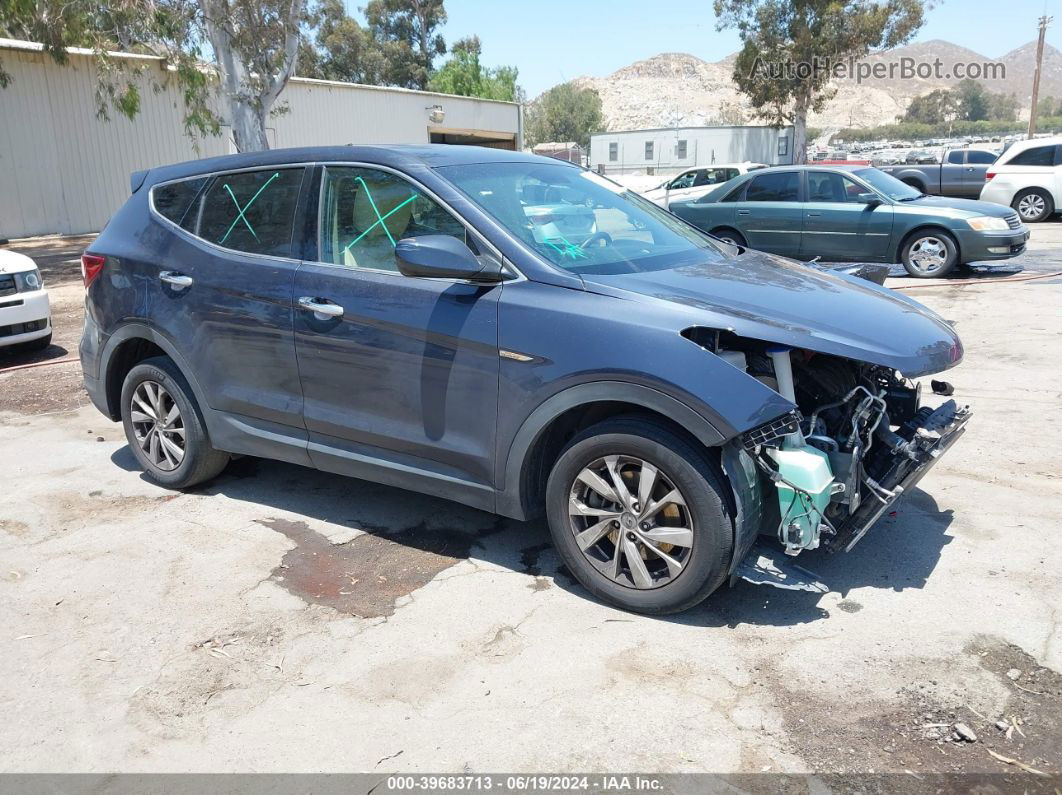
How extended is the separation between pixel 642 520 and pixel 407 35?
192 ft

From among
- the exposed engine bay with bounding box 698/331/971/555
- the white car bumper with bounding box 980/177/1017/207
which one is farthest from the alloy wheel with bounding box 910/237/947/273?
the white car bumper with bounding box 980/177/1017/207

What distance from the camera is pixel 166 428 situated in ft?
16.4

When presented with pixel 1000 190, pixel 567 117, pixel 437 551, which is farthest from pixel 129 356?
pixel 567 117

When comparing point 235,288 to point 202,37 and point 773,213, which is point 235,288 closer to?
point 773,213

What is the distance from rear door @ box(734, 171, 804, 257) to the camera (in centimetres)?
1259

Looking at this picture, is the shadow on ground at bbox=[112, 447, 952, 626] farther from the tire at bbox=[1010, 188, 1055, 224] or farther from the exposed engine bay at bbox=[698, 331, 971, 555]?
the tire at bbox=[1010, 188, 1055, 224]

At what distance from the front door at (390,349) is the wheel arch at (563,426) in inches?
5.0

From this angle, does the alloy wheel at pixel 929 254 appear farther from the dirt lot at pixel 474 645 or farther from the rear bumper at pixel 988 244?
the dirt lot at pixel 474 645

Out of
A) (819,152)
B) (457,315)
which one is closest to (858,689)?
(457,315)

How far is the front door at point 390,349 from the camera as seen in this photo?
12.3ft

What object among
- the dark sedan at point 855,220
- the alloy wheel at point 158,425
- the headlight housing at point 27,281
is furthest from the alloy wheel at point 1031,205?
the alloy wheel at point 158,425

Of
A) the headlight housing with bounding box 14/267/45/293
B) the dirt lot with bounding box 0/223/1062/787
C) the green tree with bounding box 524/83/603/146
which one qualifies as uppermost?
the green tree with bounding box 524/83/603/146

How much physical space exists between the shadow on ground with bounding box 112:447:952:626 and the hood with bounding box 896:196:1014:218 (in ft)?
27.7

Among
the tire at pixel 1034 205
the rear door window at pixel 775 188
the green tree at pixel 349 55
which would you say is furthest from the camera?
the green tree at pixel 349 55
